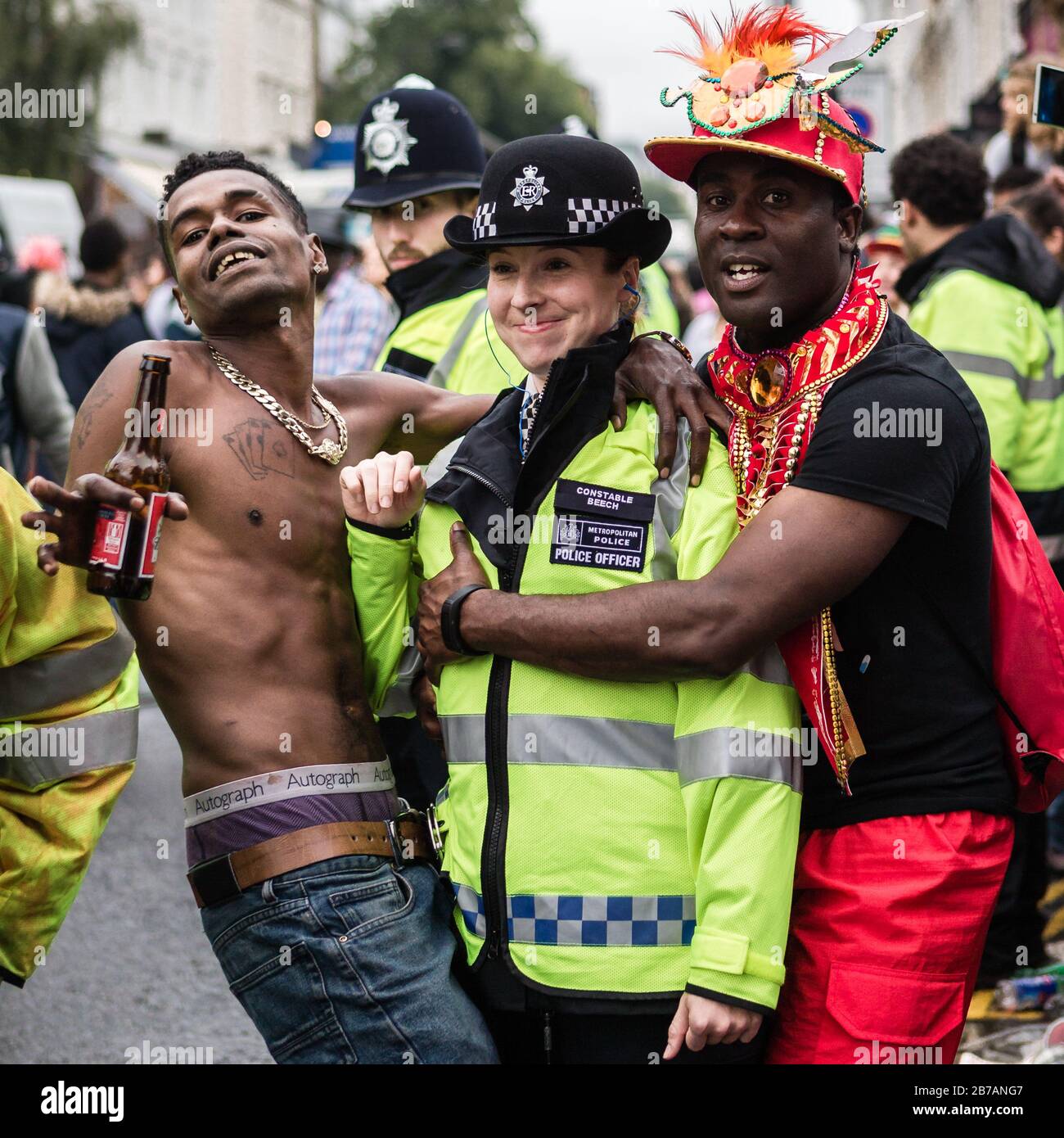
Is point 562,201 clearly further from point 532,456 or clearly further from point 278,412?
point 278,412

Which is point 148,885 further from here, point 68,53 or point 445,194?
point 68,53

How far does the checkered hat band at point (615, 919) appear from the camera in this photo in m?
2.54

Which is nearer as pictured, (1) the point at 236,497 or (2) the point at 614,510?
(2) the point at 614,510

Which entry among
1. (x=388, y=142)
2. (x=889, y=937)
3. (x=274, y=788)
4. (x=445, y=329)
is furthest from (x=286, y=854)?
(x=388, y=142)

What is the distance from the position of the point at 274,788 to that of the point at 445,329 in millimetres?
2305

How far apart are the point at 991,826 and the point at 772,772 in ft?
1.61

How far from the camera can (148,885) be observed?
242 inches

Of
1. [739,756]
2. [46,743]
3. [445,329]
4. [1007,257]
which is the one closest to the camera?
[739,756]

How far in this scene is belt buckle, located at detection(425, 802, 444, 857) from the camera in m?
2.88

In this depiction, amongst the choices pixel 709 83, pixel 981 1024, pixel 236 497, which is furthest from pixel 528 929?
pixel 981 1024

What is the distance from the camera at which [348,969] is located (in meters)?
2.67

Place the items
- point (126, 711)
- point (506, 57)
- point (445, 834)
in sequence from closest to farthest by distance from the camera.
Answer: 1. point (445, 834)
2. point (126, 711)
3. point (506, 57)

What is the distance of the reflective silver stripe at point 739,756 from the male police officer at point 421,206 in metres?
2.39

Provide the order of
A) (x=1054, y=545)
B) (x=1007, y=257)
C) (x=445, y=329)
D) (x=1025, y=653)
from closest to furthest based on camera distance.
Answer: (x=1025, y=653)
(x=445, y=329)
(x=1007, y=257)
(x=1054, y=545)
